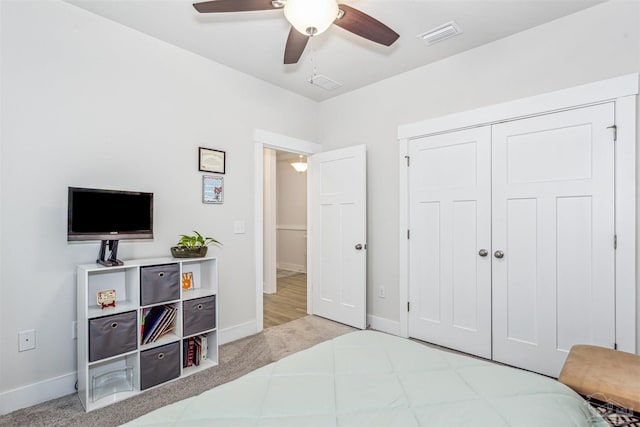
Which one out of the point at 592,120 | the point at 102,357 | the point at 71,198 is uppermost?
the point at 592,120

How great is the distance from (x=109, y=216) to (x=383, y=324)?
2.80m

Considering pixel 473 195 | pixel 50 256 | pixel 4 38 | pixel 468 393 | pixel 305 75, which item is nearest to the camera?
pixel 468 393

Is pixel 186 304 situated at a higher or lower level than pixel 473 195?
lower

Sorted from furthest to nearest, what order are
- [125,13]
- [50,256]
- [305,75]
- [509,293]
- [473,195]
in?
[305,75], [473,195], [509,293], [125,13], [50,256]

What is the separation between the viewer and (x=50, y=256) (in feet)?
7.38

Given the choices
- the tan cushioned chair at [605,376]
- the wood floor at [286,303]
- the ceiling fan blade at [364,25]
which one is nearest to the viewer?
the tan cushioned chair at [605,376]

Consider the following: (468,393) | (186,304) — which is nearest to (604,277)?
(468,393)

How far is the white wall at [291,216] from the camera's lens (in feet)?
23.9

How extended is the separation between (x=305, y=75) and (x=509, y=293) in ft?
9.38

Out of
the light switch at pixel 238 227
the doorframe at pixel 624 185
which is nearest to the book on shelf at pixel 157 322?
the light switch at pixel 238 227

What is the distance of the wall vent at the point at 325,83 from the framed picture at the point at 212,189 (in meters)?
1.44

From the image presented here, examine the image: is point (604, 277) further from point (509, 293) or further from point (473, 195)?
point (473, 195)

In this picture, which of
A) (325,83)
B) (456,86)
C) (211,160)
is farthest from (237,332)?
(456,86)

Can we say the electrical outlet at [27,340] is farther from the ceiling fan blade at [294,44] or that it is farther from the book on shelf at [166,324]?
the ceiling fan blade at [294,44]
